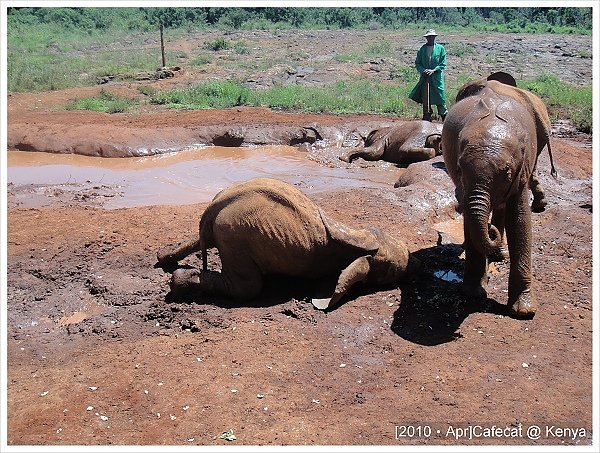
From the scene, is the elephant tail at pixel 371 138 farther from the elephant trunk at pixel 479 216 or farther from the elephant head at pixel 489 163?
the elephant trunk at pixel 479 216

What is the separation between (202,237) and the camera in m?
5.90

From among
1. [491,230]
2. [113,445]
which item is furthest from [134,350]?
[491,230]

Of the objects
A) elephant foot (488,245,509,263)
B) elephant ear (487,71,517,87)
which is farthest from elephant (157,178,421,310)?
elephant ear (487,71,517,87)

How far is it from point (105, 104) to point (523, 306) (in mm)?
13397

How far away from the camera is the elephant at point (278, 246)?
5.47 meters

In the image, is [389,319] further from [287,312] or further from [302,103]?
[302,103]

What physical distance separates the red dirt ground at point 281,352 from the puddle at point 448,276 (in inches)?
4.1

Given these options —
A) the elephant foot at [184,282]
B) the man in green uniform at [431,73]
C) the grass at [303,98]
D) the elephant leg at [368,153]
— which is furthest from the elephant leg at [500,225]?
the grass at [303,98]

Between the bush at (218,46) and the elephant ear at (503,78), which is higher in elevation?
the bush at (218,46)

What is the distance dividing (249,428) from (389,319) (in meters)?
1.86

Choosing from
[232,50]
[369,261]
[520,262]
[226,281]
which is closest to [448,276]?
[520,262]

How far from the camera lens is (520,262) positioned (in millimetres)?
5543

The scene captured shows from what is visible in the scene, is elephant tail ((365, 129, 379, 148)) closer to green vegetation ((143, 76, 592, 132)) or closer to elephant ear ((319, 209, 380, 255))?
green vegetation ((143, 76, 592, 132))

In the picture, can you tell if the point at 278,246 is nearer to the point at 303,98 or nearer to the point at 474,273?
the point at 474,273
